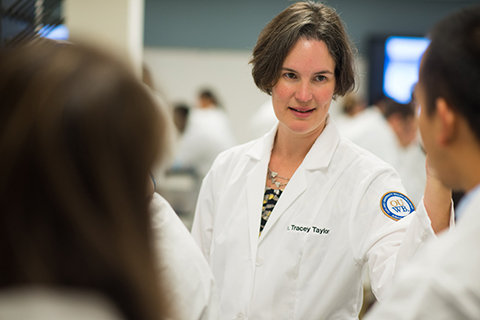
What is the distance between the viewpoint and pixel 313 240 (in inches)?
52.4

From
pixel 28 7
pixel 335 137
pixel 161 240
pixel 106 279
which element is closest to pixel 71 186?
pixel 106 279

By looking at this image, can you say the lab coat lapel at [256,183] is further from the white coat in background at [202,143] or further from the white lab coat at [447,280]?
the white coat in background at [202,143]

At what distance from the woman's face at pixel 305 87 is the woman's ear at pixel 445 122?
71 centimetres

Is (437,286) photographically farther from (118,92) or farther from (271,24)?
(271,24)

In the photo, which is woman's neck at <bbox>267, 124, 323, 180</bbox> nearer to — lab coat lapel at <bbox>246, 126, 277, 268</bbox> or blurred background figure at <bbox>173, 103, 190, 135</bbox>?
lab coat lapel at <bbox>246, 126, 277, 268</bbox>

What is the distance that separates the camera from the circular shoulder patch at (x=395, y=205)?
1.25m

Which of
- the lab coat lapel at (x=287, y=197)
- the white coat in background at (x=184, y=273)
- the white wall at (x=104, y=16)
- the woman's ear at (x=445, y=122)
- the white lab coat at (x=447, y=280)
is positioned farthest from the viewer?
the white wall at (x=104, y=16)

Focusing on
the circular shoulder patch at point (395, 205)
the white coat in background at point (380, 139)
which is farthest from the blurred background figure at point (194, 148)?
the circular shoulder patch at point (395, 205)

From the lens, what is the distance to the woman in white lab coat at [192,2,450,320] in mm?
1286

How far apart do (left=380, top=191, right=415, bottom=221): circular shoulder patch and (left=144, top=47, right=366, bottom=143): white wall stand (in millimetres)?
6117

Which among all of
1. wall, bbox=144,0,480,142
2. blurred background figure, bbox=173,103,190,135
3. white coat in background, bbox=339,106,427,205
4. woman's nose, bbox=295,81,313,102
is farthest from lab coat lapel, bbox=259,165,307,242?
wall, bbox=144,0,480,142

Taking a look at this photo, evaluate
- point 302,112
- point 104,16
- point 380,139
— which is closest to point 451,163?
point 302,112

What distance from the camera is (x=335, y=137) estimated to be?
1479 mm

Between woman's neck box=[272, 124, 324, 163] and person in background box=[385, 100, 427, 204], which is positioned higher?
woman's neck box=[272, 124, 324, 163]
